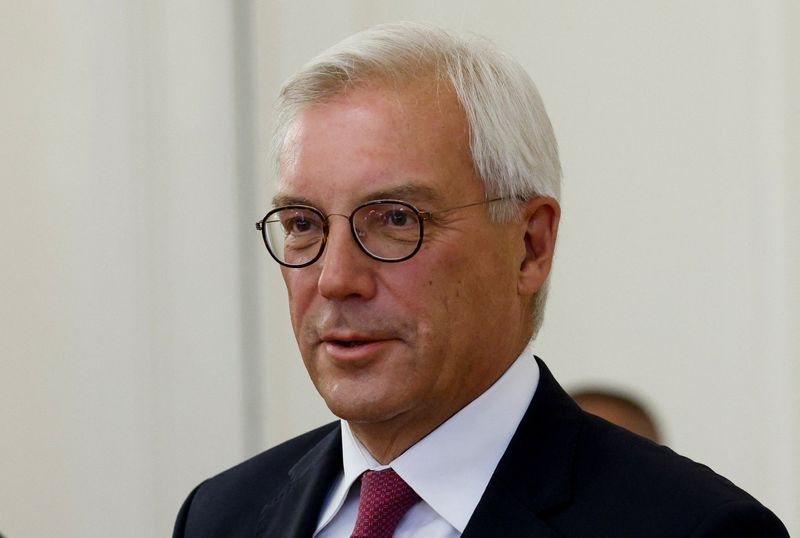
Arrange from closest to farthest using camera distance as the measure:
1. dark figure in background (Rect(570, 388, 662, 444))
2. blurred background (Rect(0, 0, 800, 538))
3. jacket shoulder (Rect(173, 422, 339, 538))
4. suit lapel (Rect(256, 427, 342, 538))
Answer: suit lapel (Rect(256, 427, 342, 538)) → jacket shoulder (Rect(173, 422, 339, 538)) → dark figure in background (Rect(570, 388, 662, 444)) → blurred background (Rect(0, 0, 800, 538))

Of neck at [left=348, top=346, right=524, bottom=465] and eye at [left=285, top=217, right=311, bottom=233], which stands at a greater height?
eye at [left=285, top=217, right=311, bottom=233]

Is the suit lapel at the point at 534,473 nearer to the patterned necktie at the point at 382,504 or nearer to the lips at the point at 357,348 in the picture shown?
the patterned necktie at the point at 382,504

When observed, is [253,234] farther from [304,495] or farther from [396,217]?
[396,217]

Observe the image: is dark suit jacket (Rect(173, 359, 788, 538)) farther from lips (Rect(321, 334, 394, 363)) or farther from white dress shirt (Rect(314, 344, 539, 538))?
lips (Rect(321, 334, 394, 363))

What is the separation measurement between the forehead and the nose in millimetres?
50

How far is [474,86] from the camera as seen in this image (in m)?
2.40

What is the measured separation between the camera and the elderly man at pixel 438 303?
7.51 ft

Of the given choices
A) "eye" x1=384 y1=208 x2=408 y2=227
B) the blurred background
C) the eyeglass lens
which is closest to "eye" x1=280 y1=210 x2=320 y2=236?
the eyeglass lens

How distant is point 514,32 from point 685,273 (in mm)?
1100

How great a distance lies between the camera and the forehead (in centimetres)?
230

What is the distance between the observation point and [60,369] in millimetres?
5297

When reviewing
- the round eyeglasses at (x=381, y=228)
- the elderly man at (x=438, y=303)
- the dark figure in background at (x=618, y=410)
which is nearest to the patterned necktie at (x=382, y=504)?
the elderly man at (x=438, y=303)

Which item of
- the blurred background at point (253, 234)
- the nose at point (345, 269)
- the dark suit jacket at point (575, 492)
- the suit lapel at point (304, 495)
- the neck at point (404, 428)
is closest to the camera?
the dark suit jacket at point (575, 492)

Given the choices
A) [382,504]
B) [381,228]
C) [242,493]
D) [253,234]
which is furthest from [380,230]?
[253,234]
